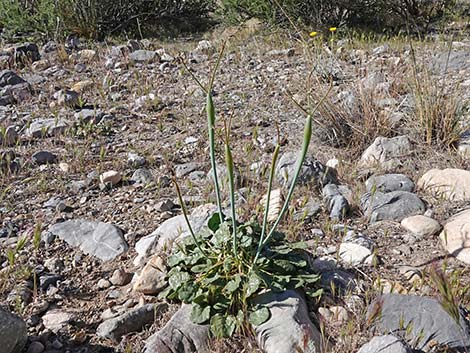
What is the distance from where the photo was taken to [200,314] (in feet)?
6.61

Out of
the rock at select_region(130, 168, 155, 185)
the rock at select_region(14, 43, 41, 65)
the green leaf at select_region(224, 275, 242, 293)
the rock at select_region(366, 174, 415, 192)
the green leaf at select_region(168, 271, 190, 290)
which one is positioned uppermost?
the rock at select_region(14, 43, 41, 65)

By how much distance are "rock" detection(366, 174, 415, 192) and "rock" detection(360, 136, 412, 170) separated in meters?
0.19

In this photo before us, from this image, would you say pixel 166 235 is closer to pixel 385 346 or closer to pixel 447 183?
pixel 385 346

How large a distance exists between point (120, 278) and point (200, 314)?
540mm

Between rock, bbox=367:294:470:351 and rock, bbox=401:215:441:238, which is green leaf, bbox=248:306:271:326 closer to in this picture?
rock, bbox=367:294:470:351

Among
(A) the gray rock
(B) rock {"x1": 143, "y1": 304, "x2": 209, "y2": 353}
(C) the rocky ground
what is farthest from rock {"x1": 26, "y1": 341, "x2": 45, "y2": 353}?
(A) the gray rock

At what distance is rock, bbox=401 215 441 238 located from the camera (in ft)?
8.50

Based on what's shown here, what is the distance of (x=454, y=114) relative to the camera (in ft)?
11.0

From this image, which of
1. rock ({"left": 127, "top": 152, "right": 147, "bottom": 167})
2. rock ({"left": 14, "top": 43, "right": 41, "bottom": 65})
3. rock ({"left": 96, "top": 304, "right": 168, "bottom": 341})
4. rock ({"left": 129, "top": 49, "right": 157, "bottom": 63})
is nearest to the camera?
rock ({"left": 96, "top": 304, "right": 168, "bottom": 341})

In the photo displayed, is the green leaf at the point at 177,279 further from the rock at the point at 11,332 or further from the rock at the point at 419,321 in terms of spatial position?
the rock at the point at 419,321

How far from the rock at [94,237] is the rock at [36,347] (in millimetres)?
590

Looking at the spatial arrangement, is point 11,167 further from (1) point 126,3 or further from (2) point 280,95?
(1) point 126,3

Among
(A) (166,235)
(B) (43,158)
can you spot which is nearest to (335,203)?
(A) (166,235)

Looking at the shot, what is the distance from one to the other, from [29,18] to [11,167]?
3.85 metres
